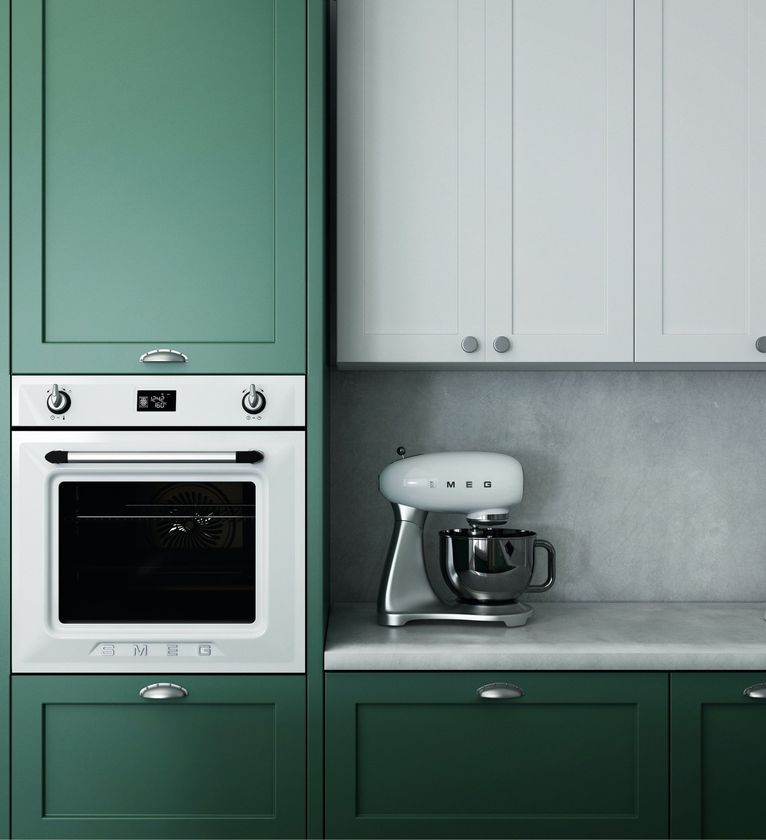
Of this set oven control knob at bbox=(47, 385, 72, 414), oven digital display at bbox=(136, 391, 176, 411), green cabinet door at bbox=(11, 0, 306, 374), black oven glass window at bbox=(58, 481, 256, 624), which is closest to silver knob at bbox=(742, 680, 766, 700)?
black oven glass window at bbox=(58, 481, 256, 624)

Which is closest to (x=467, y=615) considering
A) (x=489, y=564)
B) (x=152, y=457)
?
(x=489, y=564)

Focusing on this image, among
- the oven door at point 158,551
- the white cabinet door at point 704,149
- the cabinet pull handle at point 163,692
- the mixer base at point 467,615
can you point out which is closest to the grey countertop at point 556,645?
the mixer base at point 467,615

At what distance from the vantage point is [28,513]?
1.72 meters

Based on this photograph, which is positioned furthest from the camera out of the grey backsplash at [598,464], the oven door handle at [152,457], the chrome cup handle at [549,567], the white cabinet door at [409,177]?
the grey backsplash at [598,464]

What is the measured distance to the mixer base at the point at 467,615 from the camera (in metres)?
1.95

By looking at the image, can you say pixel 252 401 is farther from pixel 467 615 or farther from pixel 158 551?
pixel 467 615

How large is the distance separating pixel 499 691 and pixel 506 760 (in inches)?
6.5

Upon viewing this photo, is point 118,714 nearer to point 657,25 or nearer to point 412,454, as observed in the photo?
point 412,454

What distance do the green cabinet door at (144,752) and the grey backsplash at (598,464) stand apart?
603mm

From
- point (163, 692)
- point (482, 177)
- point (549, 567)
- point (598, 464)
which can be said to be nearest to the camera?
point (163, 692)

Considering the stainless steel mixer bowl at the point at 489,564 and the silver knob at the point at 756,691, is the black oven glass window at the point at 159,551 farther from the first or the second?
the silver knob at the point at 756,691

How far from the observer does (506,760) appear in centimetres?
176

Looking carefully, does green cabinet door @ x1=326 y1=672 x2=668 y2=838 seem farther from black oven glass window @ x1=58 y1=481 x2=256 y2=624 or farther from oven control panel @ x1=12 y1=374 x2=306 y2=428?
oven control panel @ x1=12 y1=374 x2=306 y2=428

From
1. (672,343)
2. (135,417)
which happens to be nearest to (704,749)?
(672,343)
